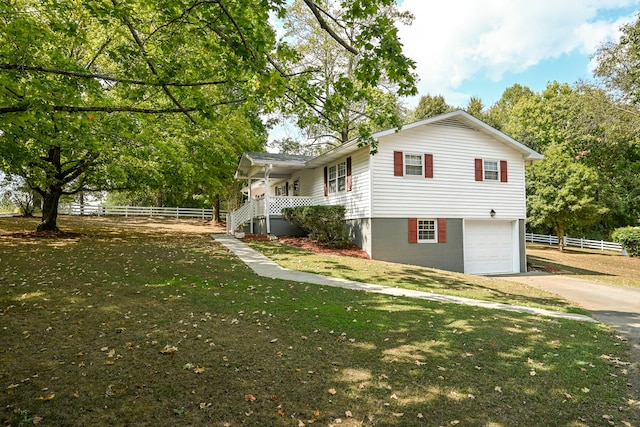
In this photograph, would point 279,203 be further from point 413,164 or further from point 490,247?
point 490,247

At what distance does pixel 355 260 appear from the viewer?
1323 cm

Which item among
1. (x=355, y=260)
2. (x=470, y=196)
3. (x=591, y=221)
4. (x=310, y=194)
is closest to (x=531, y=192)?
(x=591, y=221)

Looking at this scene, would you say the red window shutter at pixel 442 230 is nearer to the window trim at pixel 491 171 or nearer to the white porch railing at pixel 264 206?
the window trim at pixel 491 171

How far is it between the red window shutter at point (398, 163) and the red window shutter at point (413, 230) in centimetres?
198

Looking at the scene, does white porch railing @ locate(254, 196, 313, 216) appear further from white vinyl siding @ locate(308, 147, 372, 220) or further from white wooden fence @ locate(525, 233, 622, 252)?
white wooden fence @ locate(525, 233, 622, 252)

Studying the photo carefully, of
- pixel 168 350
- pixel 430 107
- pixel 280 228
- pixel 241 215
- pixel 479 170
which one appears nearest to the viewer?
pixel 168 350

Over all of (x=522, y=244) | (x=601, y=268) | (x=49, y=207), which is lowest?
(x=601, y=268)

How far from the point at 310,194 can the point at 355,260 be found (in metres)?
7.63

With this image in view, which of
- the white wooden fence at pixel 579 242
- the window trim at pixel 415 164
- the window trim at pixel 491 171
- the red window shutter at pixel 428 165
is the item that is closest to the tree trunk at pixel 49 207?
the window trim at pixel 415 164

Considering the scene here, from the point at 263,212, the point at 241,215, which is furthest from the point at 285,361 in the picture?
the point at 241,215

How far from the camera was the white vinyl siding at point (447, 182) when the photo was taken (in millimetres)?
14703

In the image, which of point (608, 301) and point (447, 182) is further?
point (447, 182)

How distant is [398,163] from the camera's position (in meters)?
14.8

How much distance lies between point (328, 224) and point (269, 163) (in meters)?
4.67
